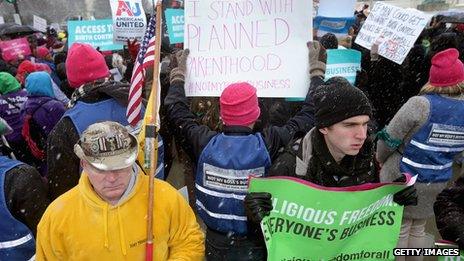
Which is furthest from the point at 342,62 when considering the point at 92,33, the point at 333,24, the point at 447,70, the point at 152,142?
the point at 92,33

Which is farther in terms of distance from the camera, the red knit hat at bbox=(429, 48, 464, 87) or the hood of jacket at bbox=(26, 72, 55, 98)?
the hood of jacket at bbox=(26, 72, 55, 98)

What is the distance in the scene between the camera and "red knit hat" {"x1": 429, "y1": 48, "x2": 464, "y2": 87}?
3877 millimetres

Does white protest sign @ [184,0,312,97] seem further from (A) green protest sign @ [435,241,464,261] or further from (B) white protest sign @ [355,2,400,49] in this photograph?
(B) white protest sign @ [355,2,400,49]

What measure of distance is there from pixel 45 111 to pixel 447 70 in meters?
3.83

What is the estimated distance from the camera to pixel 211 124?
3582 mm

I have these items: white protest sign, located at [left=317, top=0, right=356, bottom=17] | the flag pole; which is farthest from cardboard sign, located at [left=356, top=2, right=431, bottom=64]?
the flag pole

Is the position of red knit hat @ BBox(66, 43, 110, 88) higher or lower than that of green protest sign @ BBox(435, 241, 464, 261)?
higher

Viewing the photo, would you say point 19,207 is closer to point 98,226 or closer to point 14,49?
point 98,226

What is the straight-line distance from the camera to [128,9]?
6.63 metres

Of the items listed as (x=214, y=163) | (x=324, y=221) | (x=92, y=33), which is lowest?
(x=324, y=221)

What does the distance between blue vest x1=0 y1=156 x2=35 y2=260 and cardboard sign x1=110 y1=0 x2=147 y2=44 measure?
4.22 m

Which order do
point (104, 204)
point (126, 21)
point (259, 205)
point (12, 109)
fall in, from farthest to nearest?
1. point (126, 21)
2. point (12, 109)
3. point (259, 205)
4. point (104, 204)

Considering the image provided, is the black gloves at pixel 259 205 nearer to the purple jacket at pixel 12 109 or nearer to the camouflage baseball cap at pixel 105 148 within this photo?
the camouflage baseball cap at pixel 105 148

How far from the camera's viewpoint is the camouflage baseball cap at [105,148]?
7.29 ft
